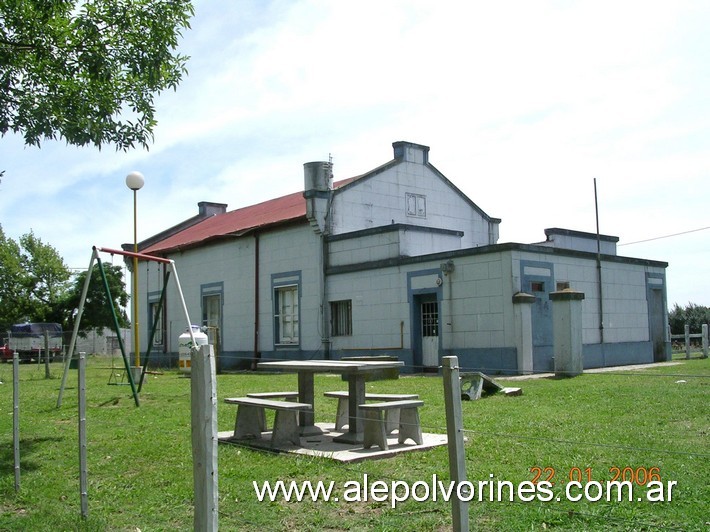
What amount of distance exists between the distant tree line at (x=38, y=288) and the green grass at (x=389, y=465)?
40.5m

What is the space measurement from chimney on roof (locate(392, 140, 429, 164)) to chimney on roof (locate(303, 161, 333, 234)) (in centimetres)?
318

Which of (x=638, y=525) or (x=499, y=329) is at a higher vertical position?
(x=499, y=329)

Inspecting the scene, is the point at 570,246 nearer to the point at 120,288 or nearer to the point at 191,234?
the point at 191,234

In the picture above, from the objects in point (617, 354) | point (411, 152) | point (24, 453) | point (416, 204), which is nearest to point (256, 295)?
point (416, 204)

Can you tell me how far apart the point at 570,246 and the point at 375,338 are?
29.1ft

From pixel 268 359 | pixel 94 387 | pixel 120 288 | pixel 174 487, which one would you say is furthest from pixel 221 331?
pixel 174 487

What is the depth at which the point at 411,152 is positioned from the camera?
28391 mm

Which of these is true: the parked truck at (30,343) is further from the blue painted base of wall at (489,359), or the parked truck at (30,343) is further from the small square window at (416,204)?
the blue painted base of wall at (489,359)

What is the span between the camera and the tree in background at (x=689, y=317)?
41.5 metres

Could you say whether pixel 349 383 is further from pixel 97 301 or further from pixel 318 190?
pixel 97 301

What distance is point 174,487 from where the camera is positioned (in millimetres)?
7379

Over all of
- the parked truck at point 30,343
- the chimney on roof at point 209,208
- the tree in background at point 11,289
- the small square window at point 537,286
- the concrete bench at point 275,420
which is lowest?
the concrete bench at point 275,420

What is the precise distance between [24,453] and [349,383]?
3.97 metres

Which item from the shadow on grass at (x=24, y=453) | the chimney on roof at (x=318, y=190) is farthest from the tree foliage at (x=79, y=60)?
the chimney on roof at (x=318, y=190)
